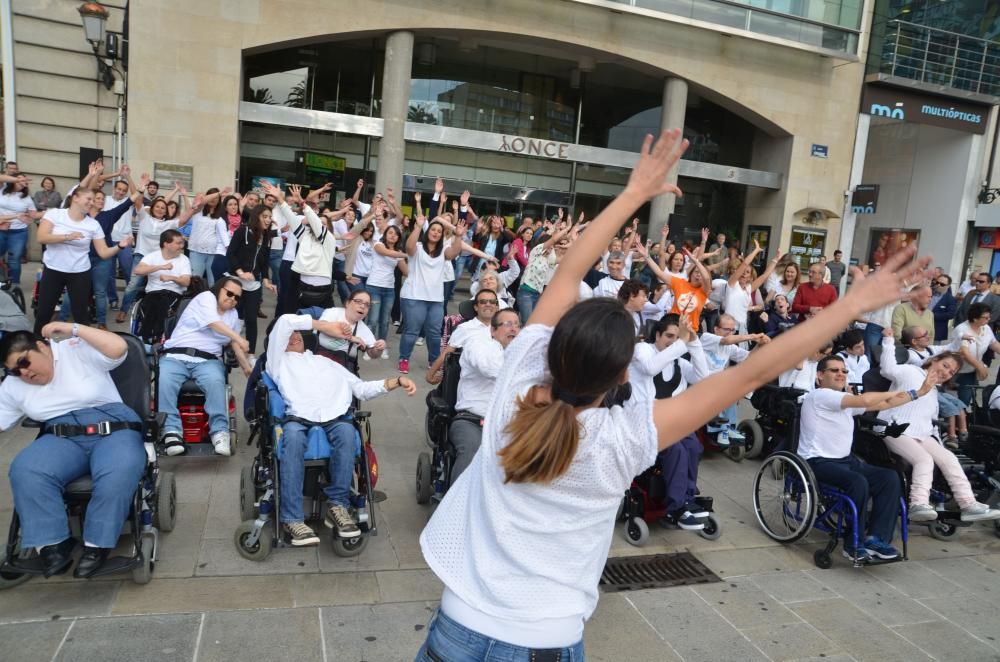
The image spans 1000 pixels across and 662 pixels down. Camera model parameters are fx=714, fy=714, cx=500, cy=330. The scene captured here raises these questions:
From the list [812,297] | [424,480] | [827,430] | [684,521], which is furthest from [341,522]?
[812,297]

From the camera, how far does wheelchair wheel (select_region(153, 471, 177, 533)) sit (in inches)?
167

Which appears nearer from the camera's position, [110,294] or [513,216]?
[110,294]

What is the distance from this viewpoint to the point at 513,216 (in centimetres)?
2041

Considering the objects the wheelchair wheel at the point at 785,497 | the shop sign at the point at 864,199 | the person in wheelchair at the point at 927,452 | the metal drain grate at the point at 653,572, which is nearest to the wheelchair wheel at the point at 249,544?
the metal drain grate at the point at 653,572

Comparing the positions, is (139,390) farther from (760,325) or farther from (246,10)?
(246,10)

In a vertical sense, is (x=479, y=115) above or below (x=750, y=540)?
above

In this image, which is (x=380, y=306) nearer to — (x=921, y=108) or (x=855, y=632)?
(x=855, y=632)

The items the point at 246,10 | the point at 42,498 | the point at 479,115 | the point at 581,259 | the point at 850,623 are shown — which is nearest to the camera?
the point at 581,259

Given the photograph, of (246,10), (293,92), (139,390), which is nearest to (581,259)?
(139,390)

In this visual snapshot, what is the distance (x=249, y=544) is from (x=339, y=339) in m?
1.54

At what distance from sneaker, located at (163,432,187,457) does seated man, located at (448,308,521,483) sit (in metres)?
2.05

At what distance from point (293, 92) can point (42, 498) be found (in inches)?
657

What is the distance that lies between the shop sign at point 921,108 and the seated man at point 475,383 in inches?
746

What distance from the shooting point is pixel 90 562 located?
11.7ft
